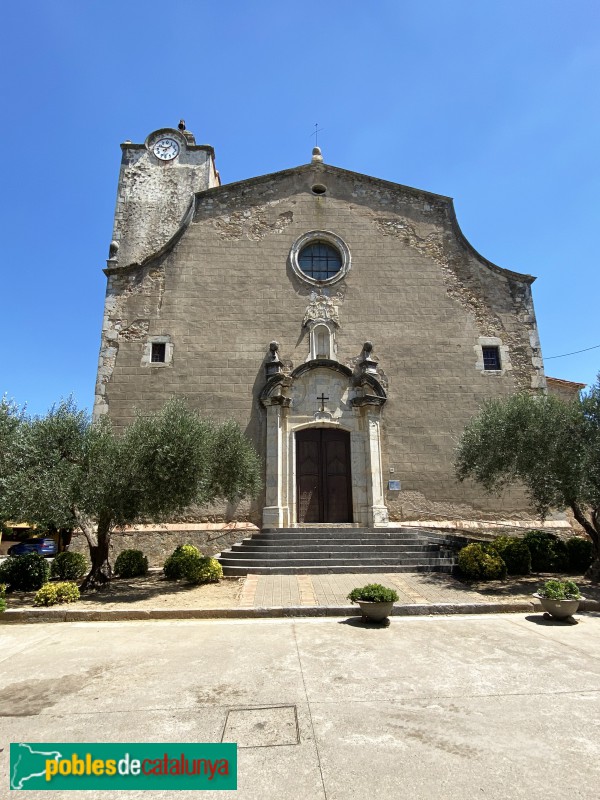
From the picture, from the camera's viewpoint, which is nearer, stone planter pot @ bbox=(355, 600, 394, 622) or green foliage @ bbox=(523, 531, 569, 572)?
stone planter pot @ bbox=(355, 600, 394, 622)

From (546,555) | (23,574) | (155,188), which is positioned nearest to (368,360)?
(546,555)

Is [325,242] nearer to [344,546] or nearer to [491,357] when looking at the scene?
[491,357]

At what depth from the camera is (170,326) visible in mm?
15773

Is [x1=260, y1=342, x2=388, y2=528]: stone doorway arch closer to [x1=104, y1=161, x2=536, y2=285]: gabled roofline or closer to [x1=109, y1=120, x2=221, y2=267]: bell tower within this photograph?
[x1=104, y1=161, x2=536, y2=285]: gabled roofline

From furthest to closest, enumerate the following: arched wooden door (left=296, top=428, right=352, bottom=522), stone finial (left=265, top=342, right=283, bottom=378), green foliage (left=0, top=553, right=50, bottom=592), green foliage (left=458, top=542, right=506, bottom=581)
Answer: stone finial (left=265, top=342, right=283, bottom=378)
arched wooden door (left=296, top=428, right=352, bottom=522)
green foliage (left=458, top=542, right=506, bottom=581)
green foliage (left=0, top=553, right=50, bottom=592)

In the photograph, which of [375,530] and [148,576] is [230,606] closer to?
[148,576]

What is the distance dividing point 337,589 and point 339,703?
211 inches

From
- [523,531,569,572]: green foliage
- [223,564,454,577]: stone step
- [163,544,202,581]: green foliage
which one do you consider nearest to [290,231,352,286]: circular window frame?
[223,564,454,577]: stone step

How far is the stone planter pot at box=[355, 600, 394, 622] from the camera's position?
7059 millimetres

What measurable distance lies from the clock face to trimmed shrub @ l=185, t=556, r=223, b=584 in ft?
62.6

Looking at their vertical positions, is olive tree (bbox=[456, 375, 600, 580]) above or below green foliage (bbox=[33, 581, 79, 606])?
above

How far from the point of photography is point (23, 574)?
10.0m

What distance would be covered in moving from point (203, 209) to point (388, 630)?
15070 millimetres

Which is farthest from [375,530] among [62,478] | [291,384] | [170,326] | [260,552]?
[170,326]
